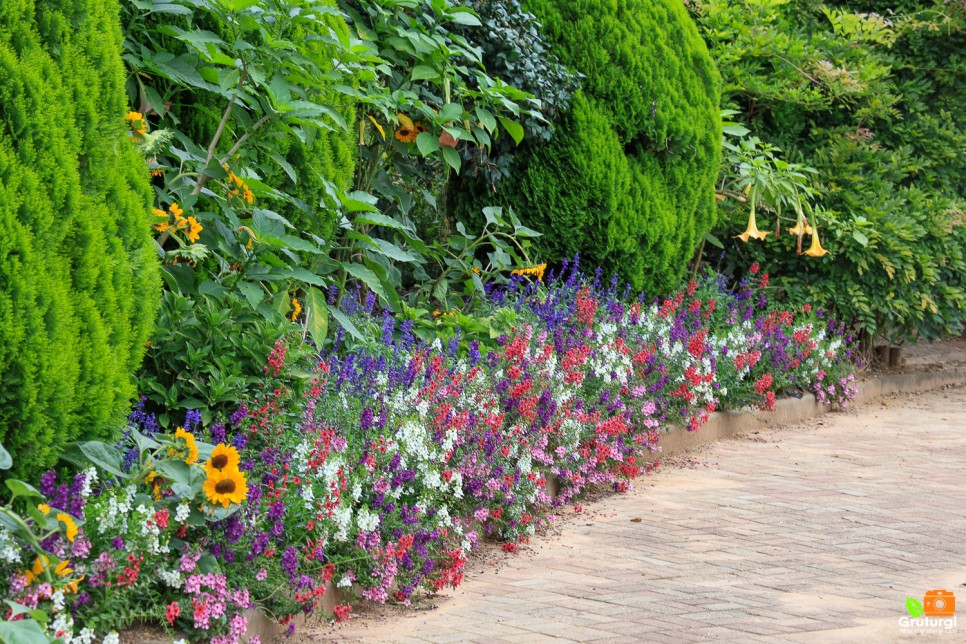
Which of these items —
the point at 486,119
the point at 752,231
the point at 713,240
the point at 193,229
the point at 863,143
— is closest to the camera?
the point at 193,229

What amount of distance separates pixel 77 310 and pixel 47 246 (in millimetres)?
201

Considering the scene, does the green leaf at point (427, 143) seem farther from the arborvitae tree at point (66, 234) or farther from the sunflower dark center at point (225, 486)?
the sunflower dark center at point (225, 486)

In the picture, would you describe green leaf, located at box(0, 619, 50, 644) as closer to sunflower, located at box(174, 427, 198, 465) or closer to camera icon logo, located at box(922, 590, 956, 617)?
sunflower, located at box(174, 427, 198, 465)

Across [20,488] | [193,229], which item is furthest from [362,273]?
[20,488]

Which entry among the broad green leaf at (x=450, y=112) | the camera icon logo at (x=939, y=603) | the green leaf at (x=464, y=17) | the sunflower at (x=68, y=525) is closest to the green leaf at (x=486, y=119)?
the broad green leaf at (x=450, y=112)

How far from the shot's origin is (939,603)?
400 centimetres

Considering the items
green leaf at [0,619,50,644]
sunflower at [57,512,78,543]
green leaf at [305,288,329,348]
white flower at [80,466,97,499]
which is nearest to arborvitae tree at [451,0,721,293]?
green leaf at [305,288,329,348]

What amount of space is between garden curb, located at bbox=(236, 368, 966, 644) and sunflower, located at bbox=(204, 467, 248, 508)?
3.64 metres

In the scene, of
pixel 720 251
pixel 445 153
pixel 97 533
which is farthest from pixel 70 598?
pixel 720 251

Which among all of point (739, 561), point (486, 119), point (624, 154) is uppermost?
point (486, 119)

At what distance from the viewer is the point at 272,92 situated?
4246 millimetres

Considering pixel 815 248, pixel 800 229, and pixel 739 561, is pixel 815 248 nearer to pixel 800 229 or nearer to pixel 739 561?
pixel 800 229

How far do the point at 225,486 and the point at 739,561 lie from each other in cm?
231

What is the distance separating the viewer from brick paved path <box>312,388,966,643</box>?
3742 millimetres
